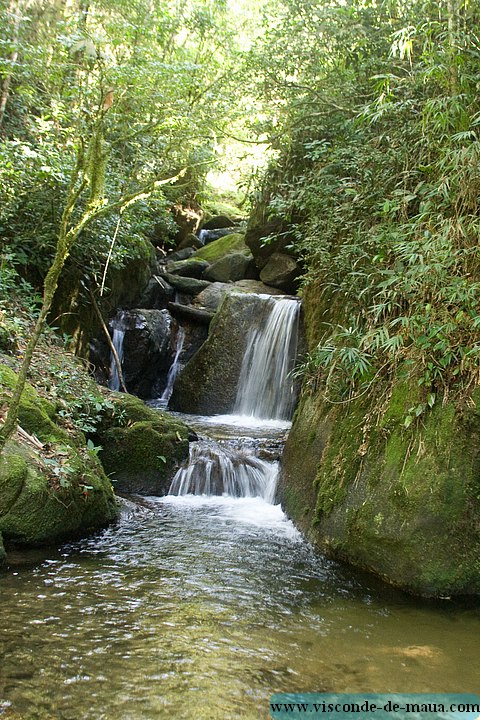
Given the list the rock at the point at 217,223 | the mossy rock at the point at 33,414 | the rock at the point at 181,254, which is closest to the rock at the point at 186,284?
the rock at the point at 181,254

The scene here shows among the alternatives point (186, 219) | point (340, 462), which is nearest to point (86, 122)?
point (340, 462)

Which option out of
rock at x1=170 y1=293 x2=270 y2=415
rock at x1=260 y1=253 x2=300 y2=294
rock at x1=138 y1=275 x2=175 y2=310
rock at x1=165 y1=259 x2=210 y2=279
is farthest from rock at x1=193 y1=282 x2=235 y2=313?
rock at x1=170 y1=293 x2=270 y2=415

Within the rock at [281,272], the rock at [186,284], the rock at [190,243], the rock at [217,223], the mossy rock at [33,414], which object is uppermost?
the rock at [217,223]

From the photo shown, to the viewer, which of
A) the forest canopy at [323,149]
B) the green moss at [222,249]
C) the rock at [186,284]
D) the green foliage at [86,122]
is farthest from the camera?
the green moss at [222,249]

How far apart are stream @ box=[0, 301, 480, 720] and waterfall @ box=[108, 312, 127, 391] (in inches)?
254

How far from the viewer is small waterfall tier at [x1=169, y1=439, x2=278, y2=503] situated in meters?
6.94

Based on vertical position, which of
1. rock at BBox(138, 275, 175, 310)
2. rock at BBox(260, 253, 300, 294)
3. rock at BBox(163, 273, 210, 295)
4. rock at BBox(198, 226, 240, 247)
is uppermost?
rock at BBox(198, 226, 240, 247)

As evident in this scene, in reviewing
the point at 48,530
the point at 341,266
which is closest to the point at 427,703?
the point at 48,530

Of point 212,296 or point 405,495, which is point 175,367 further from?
point 405,495

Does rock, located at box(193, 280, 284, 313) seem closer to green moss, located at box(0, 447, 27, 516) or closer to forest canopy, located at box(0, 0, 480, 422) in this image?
forest canopy, located at box(0, 0, 480, 422)

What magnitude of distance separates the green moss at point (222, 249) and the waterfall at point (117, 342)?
5585 mm

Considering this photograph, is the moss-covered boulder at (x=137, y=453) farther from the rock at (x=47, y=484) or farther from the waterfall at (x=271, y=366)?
the waterfall at (x=271, y=366)

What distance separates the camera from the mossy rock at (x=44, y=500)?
4188 mm

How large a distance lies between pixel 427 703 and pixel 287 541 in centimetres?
267
